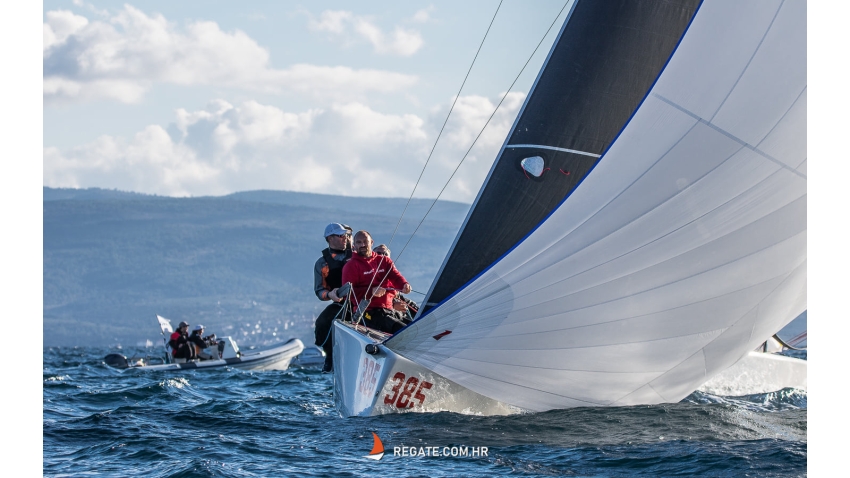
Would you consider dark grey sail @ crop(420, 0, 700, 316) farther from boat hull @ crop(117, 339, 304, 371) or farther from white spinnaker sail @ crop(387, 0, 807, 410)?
boat hull @ crop(117, 339, 304, 371)

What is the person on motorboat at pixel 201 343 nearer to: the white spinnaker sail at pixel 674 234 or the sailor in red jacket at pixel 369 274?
the sailor in red jacket at pixel 369 274

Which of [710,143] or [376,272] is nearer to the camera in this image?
[710,143]

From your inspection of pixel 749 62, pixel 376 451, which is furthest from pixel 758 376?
pixel 376 451

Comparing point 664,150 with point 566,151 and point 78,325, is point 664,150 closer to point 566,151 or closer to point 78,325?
point 566,151

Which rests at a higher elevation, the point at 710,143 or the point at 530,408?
the point at 710,143

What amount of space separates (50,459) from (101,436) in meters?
0.92

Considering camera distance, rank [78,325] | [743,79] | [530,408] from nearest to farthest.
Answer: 1. [743,79]
2. [530,408]
3. [78,325]

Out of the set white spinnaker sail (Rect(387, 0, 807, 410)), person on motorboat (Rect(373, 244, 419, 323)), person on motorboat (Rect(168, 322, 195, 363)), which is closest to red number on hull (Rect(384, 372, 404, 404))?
white spinnaker sail (Rect(387, 0, 807, 410))

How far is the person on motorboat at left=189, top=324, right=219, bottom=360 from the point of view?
66.3 feet

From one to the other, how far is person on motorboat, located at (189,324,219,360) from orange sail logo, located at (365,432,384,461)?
14212 mm

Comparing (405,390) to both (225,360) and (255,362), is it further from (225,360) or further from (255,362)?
(255,362)

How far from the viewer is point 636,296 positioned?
22.1 feet

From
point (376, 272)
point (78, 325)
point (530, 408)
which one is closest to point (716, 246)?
point (530, 408)
